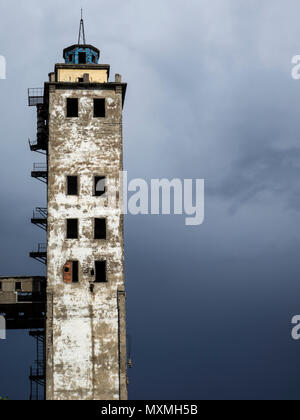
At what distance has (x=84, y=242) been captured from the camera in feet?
172

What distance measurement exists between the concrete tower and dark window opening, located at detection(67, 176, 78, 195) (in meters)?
0.08

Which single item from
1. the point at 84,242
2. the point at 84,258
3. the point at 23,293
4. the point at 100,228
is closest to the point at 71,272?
the point at 84,258

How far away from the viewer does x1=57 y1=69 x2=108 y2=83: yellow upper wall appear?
5822 cm

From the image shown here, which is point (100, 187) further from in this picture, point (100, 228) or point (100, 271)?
point (100, 271)

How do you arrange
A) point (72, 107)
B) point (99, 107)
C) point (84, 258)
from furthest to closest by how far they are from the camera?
point (72, 107) → point (99, 107) → point (84, 258)

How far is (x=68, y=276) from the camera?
5178 centimetres

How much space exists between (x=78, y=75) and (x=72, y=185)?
415 inches

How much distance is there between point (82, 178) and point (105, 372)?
49.3 ft

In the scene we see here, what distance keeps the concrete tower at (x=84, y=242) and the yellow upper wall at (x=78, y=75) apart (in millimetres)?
198

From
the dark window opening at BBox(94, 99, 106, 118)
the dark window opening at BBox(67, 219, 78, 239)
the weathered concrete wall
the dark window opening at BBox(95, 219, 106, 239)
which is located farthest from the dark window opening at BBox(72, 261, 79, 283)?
the dark window opening at BBox(94, 99, 106, 118)

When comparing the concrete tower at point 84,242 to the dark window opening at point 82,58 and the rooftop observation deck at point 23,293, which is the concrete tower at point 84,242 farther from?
the rooftop observation deck at point 23,293

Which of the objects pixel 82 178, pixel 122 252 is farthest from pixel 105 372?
pixel 82 178

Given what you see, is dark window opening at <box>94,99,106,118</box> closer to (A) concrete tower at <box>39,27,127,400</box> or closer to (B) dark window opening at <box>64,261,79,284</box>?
(A) concrete tower at <box>39,27,127,400</box>

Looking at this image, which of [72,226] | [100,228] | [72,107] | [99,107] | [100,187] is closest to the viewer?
[72,226]
